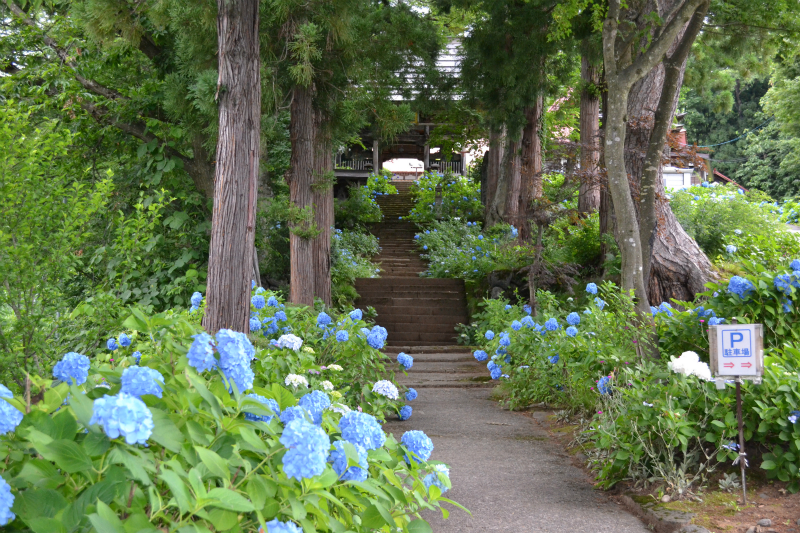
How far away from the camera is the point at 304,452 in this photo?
1347mm

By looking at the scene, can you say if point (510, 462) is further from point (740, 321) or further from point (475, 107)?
point (475, 107)

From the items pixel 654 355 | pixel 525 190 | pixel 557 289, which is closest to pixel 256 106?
pixel 654 355

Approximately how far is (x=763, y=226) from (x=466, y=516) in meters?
9.04

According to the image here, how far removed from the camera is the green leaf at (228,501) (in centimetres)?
125

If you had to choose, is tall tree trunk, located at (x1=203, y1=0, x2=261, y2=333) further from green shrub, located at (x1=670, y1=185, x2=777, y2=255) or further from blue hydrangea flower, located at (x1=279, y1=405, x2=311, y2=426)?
green shrub, located at (x1=670, y1=185, x2=777, y2=255)

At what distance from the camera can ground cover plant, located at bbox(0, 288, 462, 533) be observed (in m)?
1.26

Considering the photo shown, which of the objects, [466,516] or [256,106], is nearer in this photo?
[466,516]

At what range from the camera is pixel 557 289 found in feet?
32.0

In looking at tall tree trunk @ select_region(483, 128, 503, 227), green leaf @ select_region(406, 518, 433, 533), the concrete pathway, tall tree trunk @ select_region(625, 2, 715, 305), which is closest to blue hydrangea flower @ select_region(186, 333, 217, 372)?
green leaf @ select_region(406, 518, 433, 533)

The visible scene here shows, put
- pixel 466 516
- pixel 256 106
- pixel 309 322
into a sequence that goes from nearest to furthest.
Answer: pixel 466 516 < pixel 256 106 < pixel 309 322

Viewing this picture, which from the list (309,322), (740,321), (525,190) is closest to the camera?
(740,321)

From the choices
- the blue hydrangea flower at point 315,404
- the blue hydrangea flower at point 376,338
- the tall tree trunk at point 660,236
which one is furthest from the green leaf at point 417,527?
the tall tree trunk at point 660,236

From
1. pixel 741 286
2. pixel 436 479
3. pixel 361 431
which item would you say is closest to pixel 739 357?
pixel 741 286

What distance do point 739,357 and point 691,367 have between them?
24 centimetres
